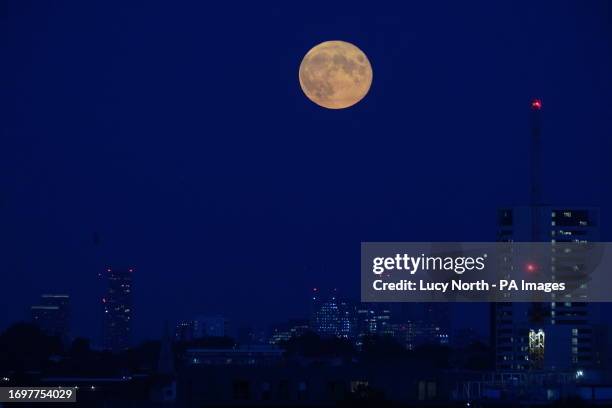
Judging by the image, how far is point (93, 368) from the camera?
118 meters

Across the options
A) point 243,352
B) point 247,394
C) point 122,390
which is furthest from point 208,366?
point 243,352

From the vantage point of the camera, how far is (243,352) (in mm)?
96000

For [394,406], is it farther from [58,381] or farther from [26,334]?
[26,334]

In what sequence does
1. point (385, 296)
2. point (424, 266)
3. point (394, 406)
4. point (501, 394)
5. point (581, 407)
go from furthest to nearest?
point (385, 296)
point (424, 266)
point (501, 394)
point (394, 406)
point (581, 407)

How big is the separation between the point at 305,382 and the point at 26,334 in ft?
285

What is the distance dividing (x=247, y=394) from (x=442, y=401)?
441 inches

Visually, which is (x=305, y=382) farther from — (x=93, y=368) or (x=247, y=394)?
(x=93, y=368)

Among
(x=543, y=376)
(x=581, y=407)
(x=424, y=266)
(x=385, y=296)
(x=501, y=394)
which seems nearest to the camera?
(x=581, y=407)

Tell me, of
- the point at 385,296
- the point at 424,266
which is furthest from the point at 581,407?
the point at 385,296

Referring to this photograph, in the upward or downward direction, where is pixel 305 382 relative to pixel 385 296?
downward

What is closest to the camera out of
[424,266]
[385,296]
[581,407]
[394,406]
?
[581,407]

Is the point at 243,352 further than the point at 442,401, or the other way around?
the point at 243,352

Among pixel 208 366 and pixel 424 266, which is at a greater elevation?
pixel 424 266

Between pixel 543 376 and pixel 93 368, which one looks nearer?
pixel 543 376
